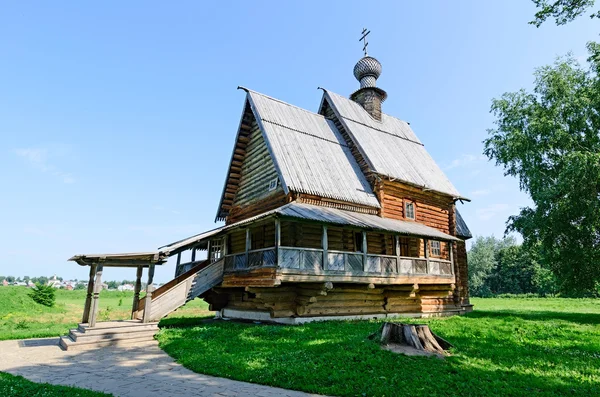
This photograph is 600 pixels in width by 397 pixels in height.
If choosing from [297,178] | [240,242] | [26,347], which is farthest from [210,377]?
[240,242]

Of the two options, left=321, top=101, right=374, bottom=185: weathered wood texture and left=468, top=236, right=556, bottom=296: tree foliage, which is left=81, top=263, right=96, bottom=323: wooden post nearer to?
left=321, top=101, right=374, bottom=185: weathered wood texture

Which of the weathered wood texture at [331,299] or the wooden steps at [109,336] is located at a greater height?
the weathered wood texture at [331,299]

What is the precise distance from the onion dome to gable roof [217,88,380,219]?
22.2 ft

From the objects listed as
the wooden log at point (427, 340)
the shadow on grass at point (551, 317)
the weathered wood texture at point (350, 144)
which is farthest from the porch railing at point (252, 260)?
the shadow on grass at point (551, 317)

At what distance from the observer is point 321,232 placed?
16734 millimetres

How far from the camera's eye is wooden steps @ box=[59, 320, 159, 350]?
11.9 metres

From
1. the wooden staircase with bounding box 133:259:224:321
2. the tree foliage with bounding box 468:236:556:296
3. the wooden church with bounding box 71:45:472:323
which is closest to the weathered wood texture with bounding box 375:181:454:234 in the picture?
the wooden church with bounding box 71:45:472:323

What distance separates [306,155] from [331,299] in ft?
24.1

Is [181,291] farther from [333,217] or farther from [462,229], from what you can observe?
[462,229]

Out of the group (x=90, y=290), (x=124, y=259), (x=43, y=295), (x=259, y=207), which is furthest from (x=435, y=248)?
(x=43, y=295)

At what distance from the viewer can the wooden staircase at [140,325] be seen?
39.5 feet

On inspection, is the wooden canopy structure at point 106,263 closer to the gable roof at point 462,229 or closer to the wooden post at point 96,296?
the wooden post at point 96,296

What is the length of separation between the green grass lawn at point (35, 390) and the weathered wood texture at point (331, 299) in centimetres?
763

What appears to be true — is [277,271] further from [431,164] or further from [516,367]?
[431,164]
